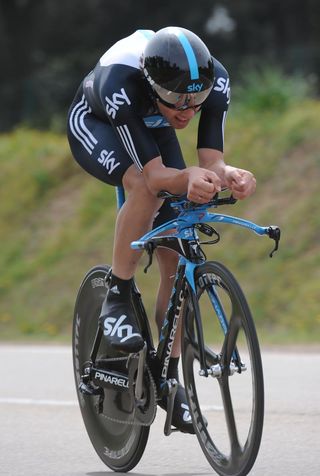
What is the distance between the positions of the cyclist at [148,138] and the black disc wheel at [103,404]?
29 centimetres

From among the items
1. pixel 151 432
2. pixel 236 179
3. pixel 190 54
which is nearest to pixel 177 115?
pixel 190 54

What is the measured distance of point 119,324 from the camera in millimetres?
5723

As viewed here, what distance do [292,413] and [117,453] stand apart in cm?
161

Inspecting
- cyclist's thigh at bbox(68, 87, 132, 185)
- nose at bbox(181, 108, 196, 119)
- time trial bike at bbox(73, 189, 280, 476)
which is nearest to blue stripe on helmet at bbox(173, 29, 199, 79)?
nose at bbox(181, 108, 196, 119)

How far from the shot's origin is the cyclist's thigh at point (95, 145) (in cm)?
569

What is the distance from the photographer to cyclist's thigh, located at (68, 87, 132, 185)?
5691 millimetres

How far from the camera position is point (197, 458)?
6.04 m

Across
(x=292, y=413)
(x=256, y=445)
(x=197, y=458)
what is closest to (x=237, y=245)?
(x=292, y=413)

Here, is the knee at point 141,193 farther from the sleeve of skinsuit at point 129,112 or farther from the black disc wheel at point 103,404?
the black disc wheel at point 103,404

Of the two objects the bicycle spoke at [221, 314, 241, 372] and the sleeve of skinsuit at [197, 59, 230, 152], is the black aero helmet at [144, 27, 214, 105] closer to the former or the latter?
the sleeve of skinsuit at [197, 59, 230, 152]

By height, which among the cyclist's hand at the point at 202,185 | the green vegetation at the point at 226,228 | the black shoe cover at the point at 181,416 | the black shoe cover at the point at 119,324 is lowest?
the black shoe cover at the point at 181,416

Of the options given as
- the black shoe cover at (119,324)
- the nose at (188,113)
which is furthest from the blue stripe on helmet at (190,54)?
the black shoe cover at (119,324)

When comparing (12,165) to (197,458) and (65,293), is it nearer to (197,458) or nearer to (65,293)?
(65,293)

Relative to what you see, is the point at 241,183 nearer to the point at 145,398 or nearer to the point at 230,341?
the point at 230,341
